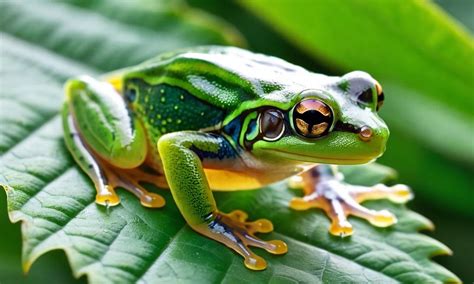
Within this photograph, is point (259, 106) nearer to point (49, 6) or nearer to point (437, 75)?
point (437, 75)

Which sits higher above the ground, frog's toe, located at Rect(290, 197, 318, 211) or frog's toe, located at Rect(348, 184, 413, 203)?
frog's toe, located at Rect(348, 184, 413, 203)

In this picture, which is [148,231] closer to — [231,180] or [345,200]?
[231,180]

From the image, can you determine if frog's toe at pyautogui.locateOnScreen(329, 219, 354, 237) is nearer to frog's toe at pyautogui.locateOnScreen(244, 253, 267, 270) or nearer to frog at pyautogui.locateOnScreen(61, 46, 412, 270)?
frog at pyautogui.locateOnScreen(61, 46, 412, 270)

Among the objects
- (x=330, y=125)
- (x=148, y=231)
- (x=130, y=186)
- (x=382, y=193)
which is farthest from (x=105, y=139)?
(x=382, y=193)

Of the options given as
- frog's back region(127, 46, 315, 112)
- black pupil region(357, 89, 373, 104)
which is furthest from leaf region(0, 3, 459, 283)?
black pupil region(357, 89, 373, 104)

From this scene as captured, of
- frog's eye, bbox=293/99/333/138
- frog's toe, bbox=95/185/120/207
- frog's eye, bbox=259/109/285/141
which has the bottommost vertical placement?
frog's toe, bbox=95/185/120/207

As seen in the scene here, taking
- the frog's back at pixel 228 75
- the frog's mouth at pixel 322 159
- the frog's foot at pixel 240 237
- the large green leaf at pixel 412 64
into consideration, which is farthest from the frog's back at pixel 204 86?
the large green leaf at pixel 412 64

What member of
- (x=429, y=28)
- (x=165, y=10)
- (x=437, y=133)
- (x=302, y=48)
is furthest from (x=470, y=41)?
(x=165, y=10)
